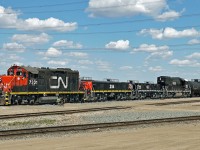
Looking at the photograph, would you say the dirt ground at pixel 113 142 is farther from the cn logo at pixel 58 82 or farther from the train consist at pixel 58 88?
the cn logo at pixel 58 82

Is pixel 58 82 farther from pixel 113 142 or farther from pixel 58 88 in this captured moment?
pixel 113 142

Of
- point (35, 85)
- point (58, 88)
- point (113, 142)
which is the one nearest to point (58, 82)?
point (58, 88)

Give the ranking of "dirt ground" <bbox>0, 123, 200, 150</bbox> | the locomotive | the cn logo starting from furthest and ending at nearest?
the cn logo < the locomotive < "dirt ground" <bbox>0, 123, 200, 150</bbox>

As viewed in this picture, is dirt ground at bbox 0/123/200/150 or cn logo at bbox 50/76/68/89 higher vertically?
cn logo at bbox 50/76/68/89

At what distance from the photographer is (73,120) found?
24672 millimetres

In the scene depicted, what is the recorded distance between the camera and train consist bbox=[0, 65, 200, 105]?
40.1 m

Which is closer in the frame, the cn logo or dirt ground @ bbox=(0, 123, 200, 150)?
dirt ground @ bbox=(0, 123, 200, 150)

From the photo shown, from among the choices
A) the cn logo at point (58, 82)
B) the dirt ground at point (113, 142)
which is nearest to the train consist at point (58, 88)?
the cn logo at point (58, 82)

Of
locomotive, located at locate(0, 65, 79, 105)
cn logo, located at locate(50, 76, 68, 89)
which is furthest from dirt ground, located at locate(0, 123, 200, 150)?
cn logo, located at locate(50, 76, 68, 89)

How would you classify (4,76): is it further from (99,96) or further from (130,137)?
(130,137)

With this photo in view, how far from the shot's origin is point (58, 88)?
1769 inches

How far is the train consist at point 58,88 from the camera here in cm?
4012

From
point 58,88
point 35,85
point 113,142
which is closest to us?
point 113,142

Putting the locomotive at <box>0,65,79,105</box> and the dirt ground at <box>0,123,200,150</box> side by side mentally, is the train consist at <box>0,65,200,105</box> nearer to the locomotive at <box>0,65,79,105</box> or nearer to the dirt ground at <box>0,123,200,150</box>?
the locomotive at <box>0,65,79,105</box>
